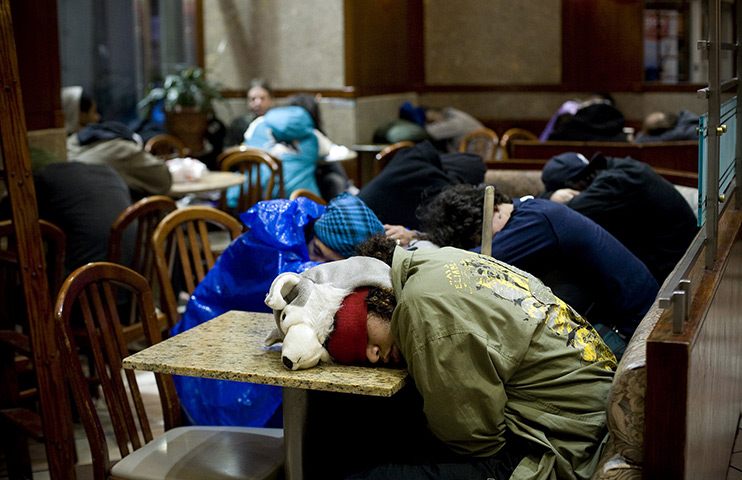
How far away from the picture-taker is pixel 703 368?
75.2 inches

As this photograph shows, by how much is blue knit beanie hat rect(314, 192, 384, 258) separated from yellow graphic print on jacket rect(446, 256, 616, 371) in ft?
2.52

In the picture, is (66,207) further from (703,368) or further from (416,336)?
(703,368)

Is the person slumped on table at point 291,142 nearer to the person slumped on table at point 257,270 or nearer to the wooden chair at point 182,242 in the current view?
the wooden chair at point 182,242

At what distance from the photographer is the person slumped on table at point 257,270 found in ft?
9.21

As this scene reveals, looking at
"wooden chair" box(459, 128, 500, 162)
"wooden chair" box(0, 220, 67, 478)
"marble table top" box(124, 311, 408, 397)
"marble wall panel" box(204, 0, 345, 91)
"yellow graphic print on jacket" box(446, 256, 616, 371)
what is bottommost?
"wooden chair" box(0, 220, 67, 478)

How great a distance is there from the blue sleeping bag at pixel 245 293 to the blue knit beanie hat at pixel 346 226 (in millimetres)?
111

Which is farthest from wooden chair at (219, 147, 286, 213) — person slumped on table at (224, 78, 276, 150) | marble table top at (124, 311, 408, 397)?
marble table top at (124, 311, 408, 397)

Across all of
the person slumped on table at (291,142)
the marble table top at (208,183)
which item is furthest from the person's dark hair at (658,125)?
the marble table top at (208,183)

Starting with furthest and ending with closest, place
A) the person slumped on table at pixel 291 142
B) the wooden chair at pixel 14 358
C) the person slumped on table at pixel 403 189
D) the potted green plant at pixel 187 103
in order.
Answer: the potted green plant at pixel 187 103
the person slumped on table at pixel 291 142
the person slumped on table at pixel 403 189
the wooden chair at pixel 14 358

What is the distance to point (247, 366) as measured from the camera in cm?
190

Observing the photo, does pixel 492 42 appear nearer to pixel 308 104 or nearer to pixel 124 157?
pixel 308 104

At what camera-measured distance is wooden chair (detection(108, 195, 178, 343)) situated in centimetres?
364

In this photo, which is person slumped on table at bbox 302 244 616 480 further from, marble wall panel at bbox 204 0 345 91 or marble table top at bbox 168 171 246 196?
marble wall panel at bbox 204 0 345 91

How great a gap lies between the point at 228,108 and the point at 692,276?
21.7 ft
